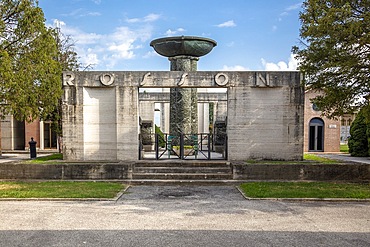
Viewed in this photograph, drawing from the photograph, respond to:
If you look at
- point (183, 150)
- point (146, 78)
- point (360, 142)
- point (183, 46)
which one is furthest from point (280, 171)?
point (360, 142)

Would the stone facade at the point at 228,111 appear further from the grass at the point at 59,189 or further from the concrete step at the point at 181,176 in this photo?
the grass at the point at 59,189

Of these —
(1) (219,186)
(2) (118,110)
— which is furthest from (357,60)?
(2) (118,110)

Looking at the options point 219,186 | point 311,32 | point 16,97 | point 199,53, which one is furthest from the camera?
point 199,53

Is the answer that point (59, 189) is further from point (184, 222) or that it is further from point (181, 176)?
point (184, 222)

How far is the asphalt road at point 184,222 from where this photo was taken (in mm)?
5566

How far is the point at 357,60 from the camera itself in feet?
30.4

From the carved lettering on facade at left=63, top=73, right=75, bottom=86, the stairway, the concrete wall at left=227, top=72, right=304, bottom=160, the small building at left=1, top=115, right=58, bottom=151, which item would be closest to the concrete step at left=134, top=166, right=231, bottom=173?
the stairway

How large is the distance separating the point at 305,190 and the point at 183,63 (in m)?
10.2

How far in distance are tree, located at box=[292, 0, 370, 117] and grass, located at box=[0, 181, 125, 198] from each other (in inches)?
276

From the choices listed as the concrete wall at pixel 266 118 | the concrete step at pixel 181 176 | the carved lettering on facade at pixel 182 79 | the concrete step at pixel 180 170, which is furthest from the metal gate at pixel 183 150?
the carved lettering on facade at pixel 182 79

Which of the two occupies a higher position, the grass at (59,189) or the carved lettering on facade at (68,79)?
the carved lettering on facade at (68,79)

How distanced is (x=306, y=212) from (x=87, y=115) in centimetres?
879

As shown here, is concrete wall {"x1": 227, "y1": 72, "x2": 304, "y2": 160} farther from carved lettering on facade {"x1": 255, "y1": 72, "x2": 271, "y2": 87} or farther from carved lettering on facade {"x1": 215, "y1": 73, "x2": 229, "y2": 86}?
carved lettering on facade {"x1": 215, "y1": 73, "x2": 229, "y2": 86}

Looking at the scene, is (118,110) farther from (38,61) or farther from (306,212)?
(306,212)
